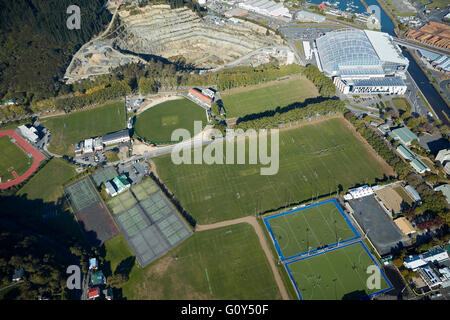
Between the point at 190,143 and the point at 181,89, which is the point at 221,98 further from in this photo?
the point at 190,143

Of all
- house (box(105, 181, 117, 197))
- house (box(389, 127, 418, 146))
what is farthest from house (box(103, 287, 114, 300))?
house (box(389, 127, 418, 146))

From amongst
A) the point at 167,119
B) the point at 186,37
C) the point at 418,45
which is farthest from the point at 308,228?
→ the point at 418,45

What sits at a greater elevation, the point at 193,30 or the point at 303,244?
the point at 193,30

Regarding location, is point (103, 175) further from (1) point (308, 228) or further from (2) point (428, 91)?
(2) point (428, 91)

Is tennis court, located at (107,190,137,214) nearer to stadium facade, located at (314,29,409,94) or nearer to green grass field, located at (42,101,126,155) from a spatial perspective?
green grass field, located at (42,101,126,155)

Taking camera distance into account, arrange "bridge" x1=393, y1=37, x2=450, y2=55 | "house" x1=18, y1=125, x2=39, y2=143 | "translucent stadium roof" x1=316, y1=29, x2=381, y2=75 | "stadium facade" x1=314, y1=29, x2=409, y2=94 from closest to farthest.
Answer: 1. "house" x1=18, y1=125, x2=39, y2=143
2. "stadium facade" x1=314, y1=29, x2=409, y2=94
3. "translucent stadium roof" x1=316, y1=29, x2=381, y2=75
4. "bridge" x1=393, y1=37, x2=450, y2=55

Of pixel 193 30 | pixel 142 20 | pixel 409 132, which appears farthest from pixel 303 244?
pixel 142 20
